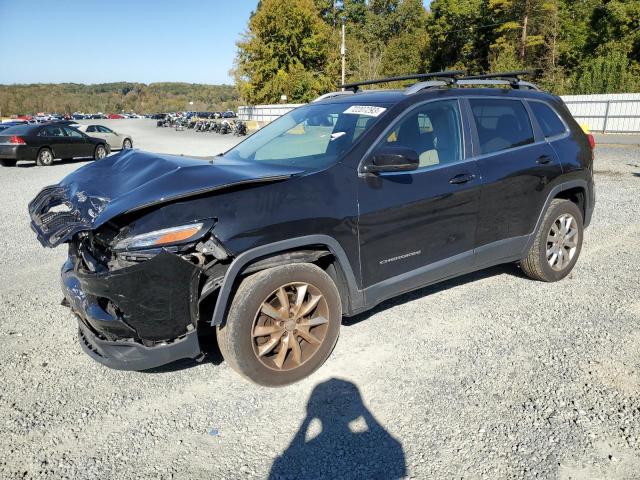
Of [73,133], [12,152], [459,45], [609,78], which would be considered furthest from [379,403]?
[459,45]

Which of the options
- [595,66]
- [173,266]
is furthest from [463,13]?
[173,266]

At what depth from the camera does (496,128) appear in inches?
169

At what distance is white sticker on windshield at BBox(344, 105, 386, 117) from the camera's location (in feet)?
12.1

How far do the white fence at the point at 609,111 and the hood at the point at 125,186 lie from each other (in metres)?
27.0

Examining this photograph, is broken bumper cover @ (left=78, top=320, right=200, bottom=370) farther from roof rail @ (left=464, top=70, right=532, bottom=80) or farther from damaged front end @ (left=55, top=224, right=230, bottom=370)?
roof rail @ (left=464, top=70, right=532, bottom=80)

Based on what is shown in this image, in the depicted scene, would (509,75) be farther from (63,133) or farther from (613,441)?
(63,133)

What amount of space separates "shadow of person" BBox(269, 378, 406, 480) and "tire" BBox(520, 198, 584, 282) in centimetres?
257

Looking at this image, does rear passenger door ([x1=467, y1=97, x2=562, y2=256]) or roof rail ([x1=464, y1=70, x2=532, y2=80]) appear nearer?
rear passenger door ([x1=467, y1=97, x2=562, y2=256])

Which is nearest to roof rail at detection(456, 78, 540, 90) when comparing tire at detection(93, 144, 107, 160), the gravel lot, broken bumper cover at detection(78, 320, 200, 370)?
the gravel lot

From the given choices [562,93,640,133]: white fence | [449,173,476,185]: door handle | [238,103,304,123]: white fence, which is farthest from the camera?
[238,103,304,123]: white fence

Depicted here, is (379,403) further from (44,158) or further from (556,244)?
(44,158)

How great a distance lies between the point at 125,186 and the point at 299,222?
110 cm

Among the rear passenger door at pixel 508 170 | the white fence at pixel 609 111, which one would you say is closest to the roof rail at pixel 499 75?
the rear passenger door at pixel 508 170

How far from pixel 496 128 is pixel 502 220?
2.59 feet
